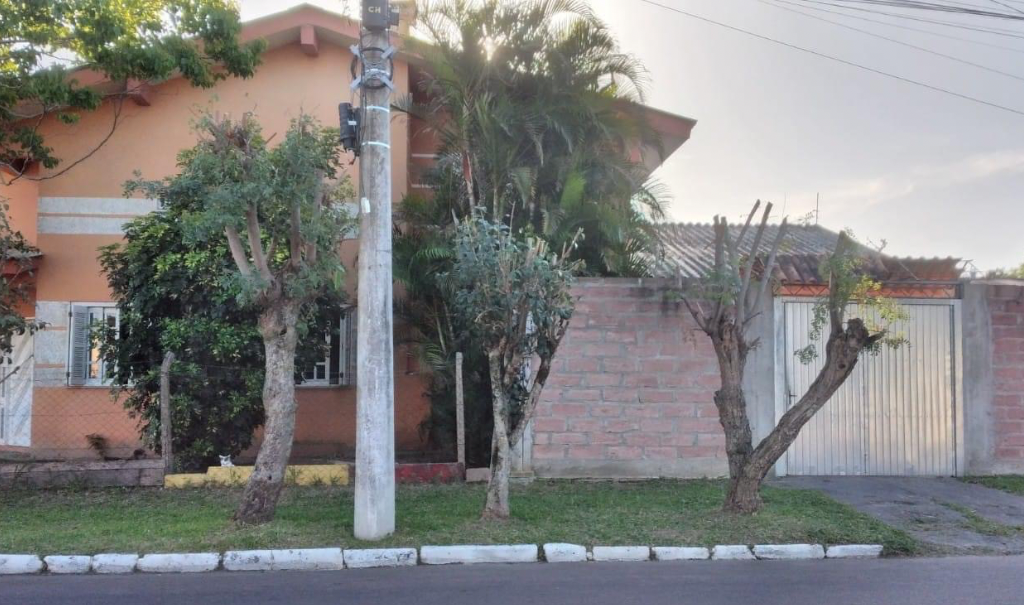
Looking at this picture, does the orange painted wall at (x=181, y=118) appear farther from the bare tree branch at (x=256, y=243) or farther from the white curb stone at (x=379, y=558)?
the white curb stone at (x=379, y=558)

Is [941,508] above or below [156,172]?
below

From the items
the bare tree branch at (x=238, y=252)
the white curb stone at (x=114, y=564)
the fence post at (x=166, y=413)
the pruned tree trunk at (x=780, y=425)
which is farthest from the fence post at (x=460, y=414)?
the white curb stone at (x=114, y=564)

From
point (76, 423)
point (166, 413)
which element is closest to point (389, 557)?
point (166, 413)

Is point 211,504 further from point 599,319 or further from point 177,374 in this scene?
point 599,319

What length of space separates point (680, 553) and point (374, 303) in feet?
11.3

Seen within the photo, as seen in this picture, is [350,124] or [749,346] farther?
[749,346]

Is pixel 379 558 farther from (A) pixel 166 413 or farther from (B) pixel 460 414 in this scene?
(A) pixel 166 413

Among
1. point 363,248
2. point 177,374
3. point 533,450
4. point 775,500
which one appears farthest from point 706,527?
point 177,374

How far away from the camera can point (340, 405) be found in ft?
40.2

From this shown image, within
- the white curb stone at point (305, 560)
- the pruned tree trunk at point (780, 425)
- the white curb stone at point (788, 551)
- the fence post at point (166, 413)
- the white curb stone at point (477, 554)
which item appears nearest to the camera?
the white curb stone at point (305, 560)

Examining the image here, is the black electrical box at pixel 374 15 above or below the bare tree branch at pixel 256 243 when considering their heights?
above

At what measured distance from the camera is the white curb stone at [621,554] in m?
6.82

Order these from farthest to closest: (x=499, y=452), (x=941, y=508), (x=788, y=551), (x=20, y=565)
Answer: (x=941, y=508)
(x=499, y=452)
(x=788, y=551)
(x=20, y=565)

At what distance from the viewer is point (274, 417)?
753cm
